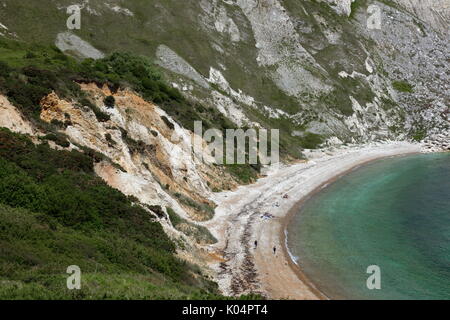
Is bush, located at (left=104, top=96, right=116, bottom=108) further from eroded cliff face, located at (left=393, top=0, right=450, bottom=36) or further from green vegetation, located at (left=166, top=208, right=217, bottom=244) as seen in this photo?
eroded cliff face, located at (left=393, top=0, right=450, bottom=36)

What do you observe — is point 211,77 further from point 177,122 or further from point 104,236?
point 104,236

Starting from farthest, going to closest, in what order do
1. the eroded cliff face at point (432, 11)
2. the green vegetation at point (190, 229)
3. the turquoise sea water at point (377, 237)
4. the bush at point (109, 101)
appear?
the eroded cliff face at point (432, 11) → the bush at point (109, 101) → the green vegetation at point (190, 229) → the turquoise sea water at point (377, 237)

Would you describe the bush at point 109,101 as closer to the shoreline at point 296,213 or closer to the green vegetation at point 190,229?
the green vegetation at point 190,229

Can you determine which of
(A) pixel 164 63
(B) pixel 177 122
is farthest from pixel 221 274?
(A) pixel 164 63

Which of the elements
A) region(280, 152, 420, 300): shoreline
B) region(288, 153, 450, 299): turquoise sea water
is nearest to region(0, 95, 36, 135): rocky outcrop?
region(280, 152, 420, 300): shoreline

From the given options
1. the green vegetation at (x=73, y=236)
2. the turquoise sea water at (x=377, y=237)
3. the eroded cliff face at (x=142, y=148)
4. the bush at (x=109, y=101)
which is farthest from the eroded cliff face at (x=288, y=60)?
the green vegetation at (x=73, y=236)
